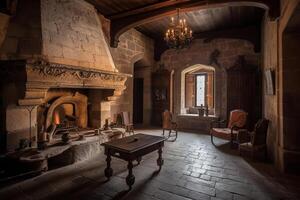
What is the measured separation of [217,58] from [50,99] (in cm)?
498

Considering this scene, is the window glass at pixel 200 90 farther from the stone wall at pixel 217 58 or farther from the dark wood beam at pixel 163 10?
the dark wood beam at pixel 163 10

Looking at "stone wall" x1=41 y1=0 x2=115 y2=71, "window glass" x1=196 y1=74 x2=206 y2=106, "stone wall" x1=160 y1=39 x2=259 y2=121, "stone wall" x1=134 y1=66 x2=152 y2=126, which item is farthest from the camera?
"stone wall" x1=134 y1=66 x2=152 y2=126

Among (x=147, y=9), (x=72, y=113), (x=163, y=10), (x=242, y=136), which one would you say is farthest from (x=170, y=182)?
(x=147, y=9)

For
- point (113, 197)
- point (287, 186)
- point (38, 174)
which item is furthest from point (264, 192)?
point (38, 174)

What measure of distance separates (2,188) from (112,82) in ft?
8.48

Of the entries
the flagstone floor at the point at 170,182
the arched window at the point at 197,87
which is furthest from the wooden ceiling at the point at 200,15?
the flagstone floor at the point at 170,182

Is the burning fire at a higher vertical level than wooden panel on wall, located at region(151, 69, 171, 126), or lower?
lower

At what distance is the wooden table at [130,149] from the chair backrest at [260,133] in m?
1.91

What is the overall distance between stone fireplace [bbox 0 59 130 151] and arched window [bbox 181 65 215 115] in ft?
11.1

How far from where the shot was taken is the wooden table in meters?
2.46

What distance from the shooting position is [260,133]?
3607 millimetres

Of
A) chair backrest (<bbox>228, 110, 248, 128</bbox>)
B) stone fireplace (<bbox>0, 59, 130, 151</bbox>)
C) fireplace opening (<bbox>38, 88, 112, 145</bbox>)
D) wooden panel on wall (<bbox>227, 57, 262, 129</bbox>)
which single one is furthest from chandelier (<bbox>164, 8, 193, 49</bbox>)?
wooden panel on wall (<bbox>227, 57, 262, 129</bbox>)

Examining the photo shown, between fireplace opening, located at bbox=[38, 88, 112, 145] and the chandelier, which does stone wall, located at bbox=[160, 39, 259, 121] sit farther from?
fireplace opening, located at bbox=[38, 88, 112, 145]

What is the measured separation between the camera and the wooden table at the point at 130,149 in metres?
2.46
